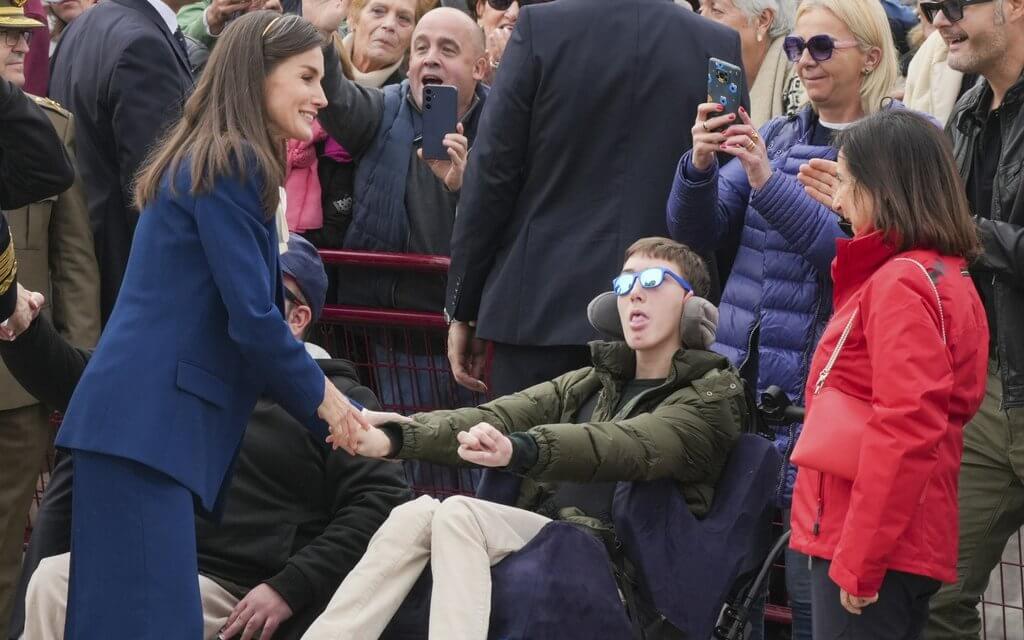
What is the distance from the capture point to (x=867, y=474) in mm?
4066

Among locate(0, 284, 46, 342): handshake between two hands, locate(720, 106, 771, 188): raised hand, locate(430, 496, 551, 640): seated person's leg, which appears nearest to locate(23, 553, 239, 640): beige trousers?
locate(0, 284, 46, 342): handshake between two hands

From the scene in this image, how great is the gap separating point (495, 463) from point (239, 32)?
1362 millimetres

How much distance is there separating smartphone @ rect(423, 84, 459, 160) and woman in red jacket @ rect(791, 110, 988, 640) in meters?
2.14

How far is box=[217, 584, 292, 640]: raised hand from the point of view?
4.77 m

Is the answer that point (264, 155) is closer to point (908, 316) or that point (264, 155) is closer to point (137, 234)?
point (137, 234)

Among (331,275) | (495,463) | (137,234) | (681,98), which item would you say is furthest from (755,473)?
(331,275)

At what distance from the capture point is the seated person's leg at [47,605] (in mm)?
4789

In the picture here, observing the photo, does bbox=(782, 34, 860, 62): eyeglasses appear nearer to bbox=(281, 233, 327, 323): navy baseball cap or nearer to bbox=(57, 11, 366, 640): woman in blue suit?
bbox=(281, 233, 327, 323): navy baseball cap

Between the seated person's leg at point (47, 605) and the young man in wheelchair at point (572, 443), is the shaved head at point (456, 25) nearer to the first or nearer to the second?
the young man in wheelchair at point (572, 443)

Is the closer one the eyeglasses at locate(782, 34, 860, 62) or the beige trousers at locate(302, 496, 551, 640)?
the beige trousers at locate(302, 496, 551, 640)

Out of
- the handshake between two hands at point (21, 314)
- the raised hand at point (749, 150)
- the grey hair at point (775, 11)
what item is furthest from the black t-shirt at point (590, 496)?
the grey hair at point (775, 11)

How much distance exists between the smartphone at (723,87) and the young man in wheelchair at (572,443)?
485mm

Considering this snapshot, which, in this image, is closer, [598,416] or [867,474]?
[867,474]

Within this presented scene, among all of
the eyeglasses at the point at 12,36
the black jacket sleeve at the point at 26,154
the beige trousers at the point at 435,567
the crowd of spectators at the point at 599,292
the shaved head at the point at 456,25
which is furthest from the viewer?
the shaved head at the point at 456,25
